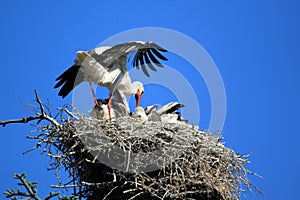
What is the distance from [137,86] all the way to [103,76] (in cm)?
59

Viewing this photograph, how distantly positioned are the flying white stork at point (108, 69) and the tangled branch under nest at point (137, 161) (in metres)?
1.00

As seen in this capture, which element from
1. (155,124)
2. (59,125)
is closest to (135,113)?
(155,124)

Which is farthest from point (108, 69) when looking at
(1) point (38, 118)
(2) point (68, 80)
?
(1) point (38, 118)

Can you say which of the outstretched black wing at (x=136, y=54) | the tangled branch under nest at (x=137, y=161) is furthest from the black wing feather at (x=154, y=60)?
the tangled branch under nest at (x=137, y=161)

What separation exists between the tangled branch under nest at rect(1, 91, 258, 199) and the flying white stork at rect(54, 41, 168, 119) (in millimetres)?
1004

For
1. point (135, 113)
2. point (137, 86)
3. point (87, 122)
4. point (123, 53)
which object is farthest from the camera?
point (137, 86)

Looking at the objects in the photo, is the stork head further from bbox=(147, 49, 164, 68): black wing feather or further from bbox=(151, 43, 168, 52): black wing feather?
bbox=(151, 43, 168, 52): black wing feather

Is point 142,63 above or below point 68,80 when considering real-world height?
above

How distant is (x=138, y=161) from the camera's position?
207 inches

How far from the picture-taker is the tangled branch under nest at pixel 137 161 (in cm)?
521

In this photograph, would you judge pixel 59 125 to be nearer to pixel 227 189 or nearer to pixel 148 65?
pixel 227 189

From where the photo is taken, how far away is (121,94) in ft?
23.0

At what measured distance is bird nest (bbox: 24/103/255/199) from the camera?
5207 mm

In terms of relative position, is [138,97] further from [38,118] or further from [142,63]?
[38,118]
